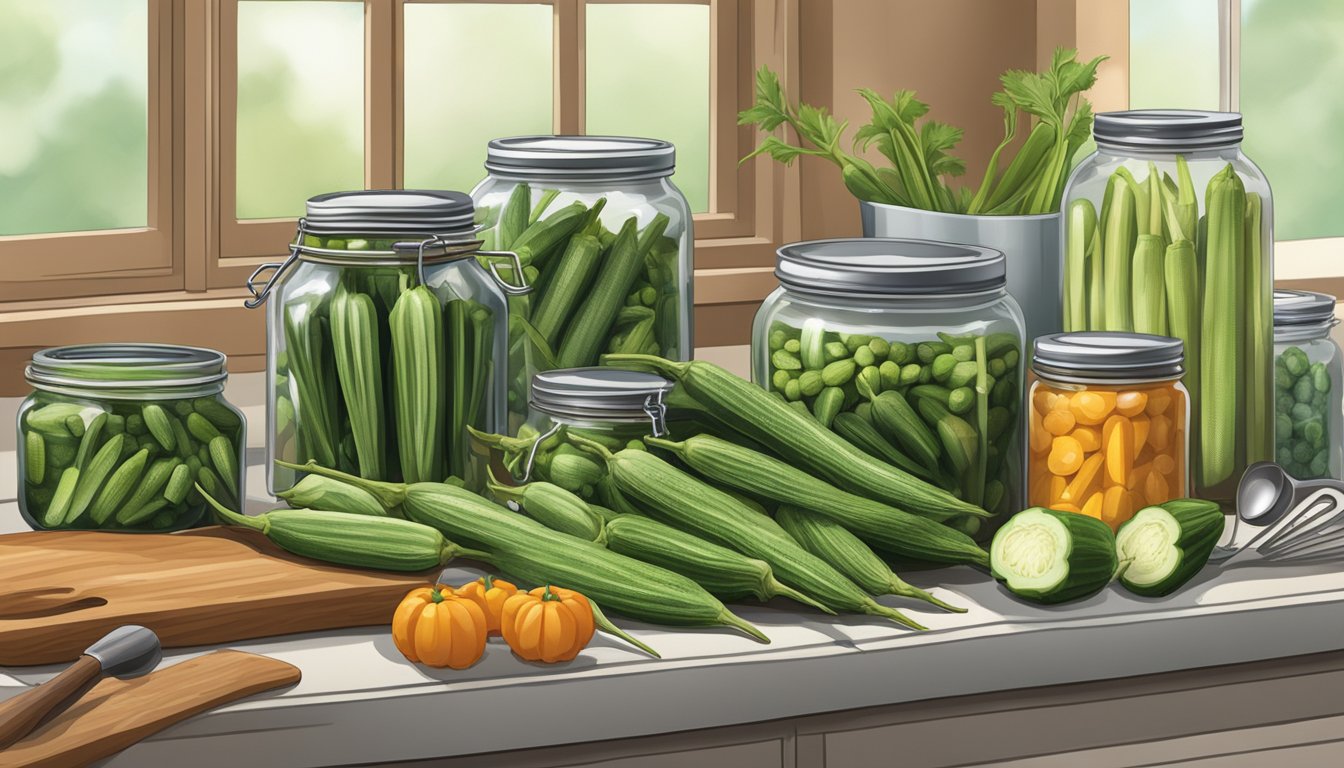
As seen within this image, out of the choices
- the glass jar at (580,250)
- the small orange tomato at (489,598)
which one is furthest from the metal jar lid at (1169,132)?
the small orange tomato at (489,598)

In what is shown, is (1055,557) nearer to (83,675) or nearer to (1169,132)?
(1169,132)

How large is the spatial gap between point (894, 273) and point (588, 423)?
259 millimetres

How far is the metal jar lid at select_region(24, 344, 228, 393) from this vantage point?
1.28 metres

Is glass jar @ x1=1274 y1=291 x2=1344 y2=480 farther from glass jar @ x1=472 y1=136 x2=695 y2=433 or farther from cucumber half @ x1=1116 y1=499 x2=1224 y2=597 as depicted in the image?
glass jar @ x1=472 y1=136 x2=695 y2=433

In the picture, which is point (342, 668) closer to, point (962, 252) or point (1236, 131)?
point (962, 252)

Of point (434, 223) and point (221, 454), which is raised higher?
point (434, 223)

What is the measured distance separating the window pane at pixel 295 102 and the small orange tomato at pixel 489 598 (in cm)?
106

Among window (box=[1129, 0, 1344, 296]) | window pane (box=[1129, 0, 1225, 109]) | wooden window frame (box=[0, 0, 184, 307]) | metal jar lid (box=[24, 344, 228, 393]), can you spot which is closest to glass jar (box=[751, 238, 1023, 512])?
metal jar lid (box=[24, 344, 228, 393])

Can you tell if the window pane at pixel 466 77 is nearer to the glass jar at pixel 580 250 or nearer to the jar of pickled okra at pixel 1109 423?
the glass jar at pixel 580 250

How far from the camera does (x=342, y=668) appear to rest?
105cm

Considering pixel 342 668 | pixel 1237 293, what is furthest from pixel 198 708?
pixel 1237 293

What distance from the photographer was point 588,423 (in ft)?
4.16

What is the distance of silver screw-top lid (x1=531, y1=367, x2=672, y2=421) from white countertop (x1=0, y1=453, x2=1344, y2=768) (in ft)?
0.60

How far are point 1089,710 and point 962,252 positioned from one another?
15.3 inches
